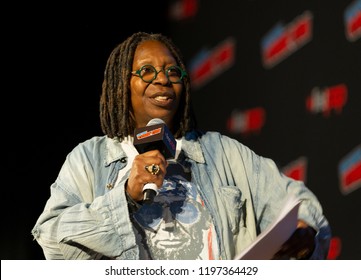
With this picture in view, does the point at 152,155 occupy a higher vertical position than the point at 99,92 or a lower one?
lower

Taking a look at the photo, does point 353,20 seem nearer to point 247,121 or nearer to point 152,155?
point 247,121

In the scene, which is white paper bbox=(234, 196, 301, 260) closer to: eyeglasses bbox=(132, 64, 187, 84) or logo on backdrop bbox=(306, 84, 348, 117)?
eyeglasses bbox=(132, 64, 187, 84)

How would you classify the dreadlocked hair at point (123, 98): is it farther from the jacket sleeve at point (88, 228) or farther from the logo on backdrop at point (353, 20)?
the logo on backdrop at point (353, 20)

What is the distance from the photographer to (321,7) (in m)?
2.55

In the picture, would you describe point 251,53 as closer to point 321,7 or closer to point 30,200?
point 321,7

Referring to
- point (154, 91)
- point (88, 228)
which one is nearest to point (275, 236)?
point (88, 228)

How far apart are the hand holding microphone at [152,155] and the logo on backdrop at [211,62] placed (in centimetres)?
87

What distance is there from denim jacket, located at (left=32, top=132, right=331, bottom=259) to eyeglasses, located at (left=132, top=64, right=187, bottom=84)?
0.17m

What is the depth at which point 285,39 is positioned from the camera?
2605 millimetres

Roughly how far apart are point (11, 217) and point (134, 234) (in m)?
0.74

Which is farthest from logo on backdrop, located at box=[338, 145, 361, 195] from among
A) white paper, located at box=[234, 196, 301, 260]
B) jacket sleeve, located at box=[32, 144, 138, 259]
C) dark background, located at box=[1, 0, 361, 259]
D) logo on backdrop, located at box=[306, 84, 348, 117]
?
jacket sleeve, located at box=[32, 144, 138, 259]

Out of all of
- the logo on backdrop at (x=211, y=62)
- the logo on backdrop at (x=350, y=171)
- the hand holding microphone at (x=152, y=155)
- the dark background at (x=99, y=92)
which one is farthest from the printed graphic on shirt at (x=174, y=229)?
the logo on backdrop at (x=211, y=62)

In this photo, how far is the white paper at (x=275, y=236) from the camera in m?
1.56

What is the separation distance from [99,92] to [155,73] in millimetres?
458
